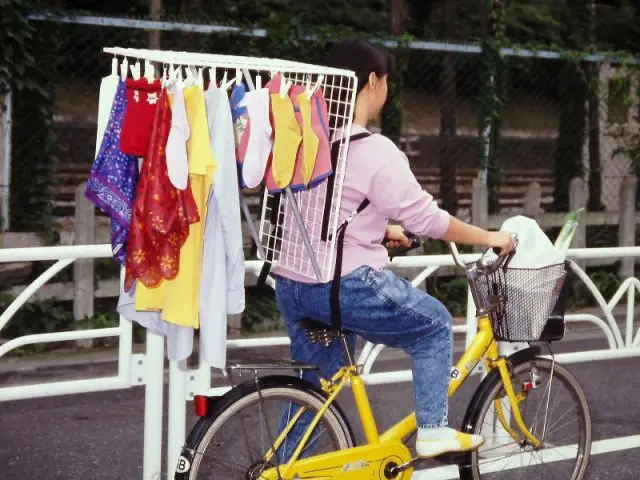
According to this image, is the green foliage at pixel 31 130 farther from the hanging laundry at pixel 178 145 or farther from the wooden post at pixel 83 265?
the hanging laundry at pixel 178 145

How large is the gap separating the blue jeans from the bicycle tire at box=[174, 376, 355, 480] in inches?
9.0

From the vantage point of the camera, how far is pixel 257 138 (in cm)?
394

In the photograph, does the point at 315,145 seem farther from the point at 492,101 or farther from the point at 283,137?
the point at 492,101

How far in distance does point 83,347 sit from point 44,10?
2696 mm

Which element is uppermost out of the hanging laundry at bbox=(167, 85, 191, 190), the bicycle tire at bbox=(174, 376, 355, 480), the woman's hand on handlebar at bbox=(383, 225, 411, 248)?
A: the hanging laundry at bbox=(167, 85, 191, 190)

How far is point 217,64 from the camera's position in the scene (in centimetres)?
392

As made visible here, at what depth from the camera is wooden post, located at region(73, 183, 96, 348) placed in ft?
29.0

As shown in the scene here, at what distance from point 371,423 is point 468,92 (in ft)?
28.8

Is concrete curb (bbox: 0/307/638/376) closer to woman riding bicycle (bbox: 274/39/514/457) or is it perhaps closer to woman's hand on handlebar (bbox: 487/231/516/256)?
woman riding bicycle (bbox: 274/39/514/457)

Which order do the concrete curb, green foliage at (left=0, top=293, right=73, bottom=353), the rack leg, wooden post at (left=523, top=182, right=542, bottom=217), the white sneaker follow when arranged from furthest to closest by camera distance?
1. wooden post at (left=523, top=182, right=542, bottom=217)
2. green foliage at (left=0, top=293, right=73, bottom=353)
3. the concrete curb
4. the white sneaker
5. the rack leg

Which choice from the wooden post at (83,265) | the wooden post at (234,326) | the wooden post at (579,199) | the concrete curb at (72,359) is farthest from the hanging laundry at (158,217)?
the wooden post at (579,199)

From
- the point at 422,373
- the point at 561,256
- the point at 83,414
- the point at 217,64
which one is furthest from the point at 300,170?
the point at 83,414

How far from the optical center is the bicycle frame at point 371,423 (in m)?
4.16

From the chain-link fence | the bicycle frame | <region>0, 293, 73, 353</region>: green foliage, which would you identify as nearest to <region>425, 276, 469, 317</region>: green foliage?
the chain-link fence
